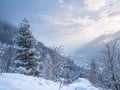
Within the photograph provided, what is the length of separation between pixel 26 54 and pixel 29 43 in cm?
140

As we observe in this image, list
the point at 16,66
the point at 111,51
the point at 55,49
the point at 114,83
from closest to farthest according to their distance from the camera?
the point at 114,83 < the point at 111,51 < the point at 16,66 < the point at 55,49

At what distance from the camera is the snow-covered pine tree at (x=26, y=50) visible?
20.4 m

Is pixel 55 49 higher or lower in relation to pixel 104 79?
higher

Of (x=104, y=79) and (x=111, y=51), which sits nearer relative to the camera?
(x=104, y=79)

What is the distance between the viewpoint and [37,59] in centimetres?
2153

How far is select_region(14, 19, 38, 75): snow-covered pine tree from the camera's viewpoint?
66.9 feet

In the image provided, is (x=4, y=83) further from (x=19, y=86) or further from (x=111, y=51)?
(x=111, y=51)

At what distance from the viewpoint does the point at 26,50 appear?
2098 centimetres

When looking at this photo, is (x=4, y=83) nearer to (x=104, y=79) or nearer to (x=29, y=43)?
(x=104, y=79)

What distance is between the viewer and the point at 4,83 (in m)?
6.88

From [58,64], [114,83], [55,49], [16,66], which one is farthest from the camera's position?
[55,49]

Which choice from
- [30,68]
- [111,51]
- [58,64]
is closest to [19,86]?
[111,51]

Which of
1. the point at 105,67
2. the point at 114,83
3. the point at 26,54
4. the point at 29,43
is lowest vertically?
the point at 114,83

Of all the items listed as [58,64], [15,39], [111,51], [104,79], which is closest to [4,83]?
[104,79]
